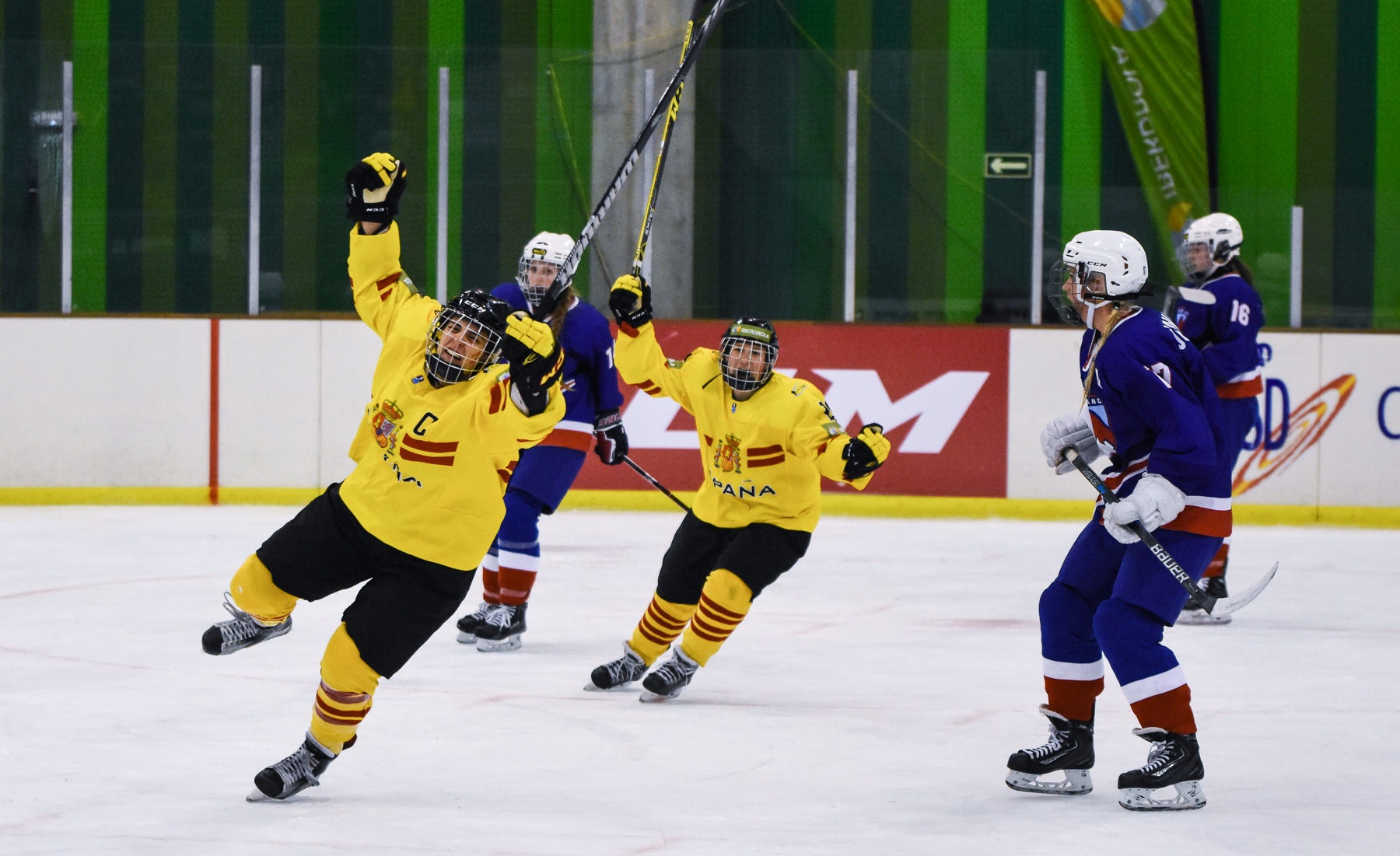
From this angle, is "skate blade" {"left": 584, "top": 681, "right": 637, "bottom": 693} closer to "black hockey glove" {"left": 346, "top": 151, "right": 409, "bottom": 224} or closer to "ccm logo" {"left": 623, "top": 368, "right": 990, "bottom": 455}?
"black hockey glove" {"left": 346, "top": 151, "right": 409, "bottom": 224}

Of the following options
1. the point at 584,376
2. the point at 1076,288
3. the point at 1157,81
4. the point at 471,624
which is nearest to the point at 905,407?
the point at 1157,81

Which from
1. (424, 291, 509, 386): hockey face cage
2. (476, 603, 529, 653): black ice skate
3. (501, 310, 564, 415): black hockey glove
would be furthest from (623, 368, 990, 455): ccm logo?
(501, 310, 564, 415): black hockey glove

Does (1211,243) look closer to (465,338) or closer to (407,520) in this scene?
(465,338)

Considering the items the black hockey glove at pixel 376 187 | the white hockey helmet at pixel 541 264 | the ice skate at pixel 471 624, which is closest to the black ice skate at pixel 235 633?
the black hockey glove at pixel 376 187

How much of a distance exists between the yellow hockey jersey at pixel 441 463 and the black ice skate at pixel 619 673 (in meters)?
1.13

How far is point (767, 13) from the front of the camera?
11.1 metres

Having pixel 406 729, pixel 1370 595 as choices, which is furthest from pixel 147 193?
pixel 1370 595

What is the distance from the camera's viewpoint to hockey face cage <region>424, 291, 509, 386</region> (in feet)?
11.1

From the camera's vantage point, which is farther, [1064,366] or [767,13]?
[767,13]

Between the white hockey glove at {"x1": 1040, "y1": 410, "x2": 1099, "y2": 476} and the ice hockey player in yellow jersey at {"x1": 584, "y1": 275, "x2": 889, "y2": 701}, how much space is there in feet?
2.71

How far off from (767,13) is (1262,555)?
534 centimetres

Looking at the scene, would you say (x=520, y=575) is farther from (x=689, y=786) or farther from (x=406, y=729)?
(x=689, y=786)

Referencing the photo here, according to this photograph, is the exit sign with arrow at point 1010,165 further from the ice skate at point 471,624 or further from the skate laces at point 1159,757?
the skate laces at point 1159,757

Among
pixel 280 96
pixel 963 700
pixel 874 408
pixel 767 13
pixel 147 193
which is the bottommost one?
pixel 963 700
